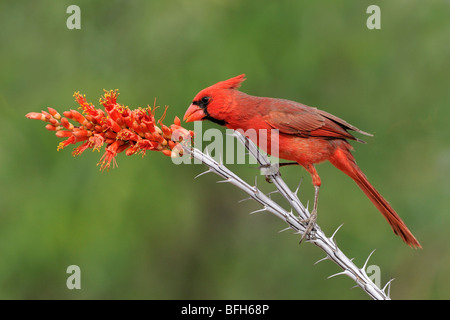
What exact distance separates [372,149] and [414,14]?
1.15m

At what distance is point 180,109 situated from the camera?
4363mm

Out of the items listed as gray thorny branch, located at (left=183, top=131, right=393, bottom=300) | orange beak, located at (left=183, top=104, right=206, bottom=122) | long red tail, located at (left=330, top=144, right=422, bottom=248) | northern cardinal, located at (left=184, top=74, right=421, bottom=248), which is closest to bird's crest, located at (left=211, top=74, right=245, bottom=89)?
northern cardinal, located at (left=184, top=74, right=421, bottom=248)

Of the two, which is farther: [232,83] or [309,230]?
[232,83]

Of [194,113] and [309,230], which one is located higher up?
[194,113]

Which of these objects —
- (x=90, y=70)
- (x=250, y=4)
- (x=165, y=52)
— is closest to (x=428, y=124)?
(x=250, y=4)

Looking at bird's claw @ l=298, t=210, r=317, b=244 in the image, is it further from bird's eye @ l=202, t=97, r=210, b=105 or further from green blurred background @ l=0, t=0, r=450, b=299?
green blurred background @ l=0, t=0, r=450, b=299

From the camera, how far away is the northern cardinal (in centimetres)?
254

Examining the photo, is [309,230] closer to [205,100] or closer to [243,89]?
[205,100]

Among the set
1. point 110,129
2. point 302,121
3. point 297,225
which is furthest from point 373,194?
point 110,129

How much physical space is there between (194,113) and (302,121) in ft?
1.72

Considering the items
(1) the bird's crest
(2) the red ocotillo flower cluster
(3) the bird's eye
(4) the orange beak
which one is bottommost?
(2) the red ocotillo flower cluster

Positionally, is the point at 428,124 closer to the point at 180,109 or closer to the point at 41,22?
the point at 180,109

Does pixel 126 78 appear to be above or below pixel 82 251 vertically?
above

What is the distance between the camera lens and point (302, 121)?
2752 mm
